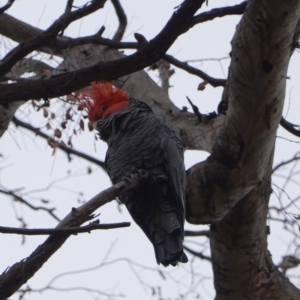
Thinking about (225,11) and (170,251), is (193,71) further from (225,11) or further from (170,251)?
(170,251)

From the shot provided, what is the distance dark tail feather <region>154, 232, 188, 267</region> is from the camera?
3.98 m

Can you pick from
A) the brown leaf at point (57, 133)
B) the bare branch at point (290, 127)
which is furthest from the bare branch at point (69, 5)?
the brown leaf at point (57, 133)

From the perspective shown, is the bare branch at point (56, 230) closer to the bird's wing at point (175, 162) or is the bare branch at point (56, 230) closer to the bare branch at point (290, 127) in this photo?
the bird's wing at point (175, 162)

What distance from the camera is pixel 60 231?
2.30 meters

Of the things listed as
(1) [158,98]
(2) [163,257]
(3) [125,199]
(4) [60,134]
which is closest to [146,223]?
(3) [125,199]

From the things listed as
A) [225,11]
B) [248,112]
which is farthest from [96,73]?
[225,11]

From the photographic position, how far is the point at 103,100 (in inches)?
199

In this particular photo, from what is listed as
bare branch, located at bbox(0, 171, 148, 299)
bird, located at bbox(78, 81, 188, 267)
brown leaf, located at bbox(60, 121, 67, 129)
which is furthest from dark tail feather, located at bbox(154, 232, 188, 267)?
brown leaf, located at bbox(60, 121, 67, 129)

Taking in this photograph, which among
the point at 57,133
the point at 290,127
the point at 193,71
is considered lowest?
the point at 290,127

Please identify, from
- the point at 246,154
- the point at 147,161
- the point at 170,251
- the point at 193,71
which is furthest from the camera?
the point at 193,71

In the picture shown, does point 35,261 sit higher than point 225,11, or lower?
lower

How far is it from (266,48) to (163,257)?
150 centimetres

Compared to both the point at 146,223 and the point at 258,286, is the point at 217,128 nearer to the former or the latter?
the point at 146,223

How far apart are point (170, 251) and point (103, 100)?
1563mm
